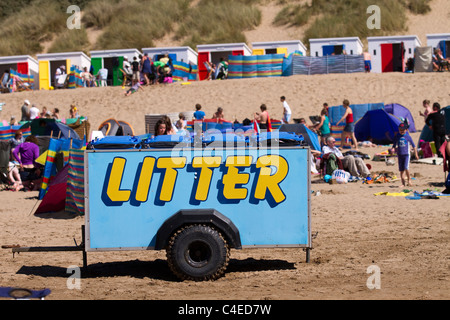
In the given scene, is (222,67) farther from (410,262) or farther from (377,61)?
(410,262)

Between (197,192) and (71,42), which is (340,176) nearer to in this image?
(197,192)

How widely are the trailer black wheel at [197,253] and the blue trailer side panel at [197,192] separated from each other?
254mm

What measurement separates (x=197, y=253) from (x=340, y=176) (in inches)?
332

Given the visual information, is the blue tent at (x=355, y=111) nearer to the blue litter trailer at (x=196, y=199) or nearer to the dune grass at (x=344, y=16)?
the blue litter trailer at (x=196, y=199)

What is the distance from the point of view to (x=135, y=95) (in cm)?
3020

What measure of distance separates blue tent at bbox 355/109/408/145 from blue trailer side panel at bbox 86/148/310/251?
47.8 feet

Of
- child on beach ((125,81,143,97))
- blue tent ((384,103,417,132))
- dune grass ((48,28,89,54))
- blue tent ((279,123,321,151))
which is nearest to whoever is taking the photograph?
blue tent ((279,123,321,151))

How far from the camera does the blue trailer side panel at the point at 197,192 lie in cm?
797

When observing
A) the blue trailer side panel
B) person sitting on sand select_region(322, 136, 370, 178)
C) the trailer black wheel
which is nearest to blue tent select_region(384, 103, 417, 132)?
person sitting on sand select_region(322, 136, 370, 178)

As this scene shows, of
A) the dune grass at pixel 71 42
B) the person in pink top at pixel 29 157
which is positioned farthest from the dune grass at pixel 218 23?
the person in pink top at pixel 29 157

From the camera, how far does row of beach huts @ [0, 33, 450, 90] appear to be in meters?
32.8

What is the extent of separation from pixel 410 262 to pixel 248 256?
83.5 inches

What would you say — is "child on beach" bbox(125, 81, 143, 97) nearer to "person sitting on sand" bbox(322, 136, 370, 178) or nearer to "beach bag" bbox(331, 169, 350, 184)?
"person sitting on sand" bbox(322, 136, 370, 178)
